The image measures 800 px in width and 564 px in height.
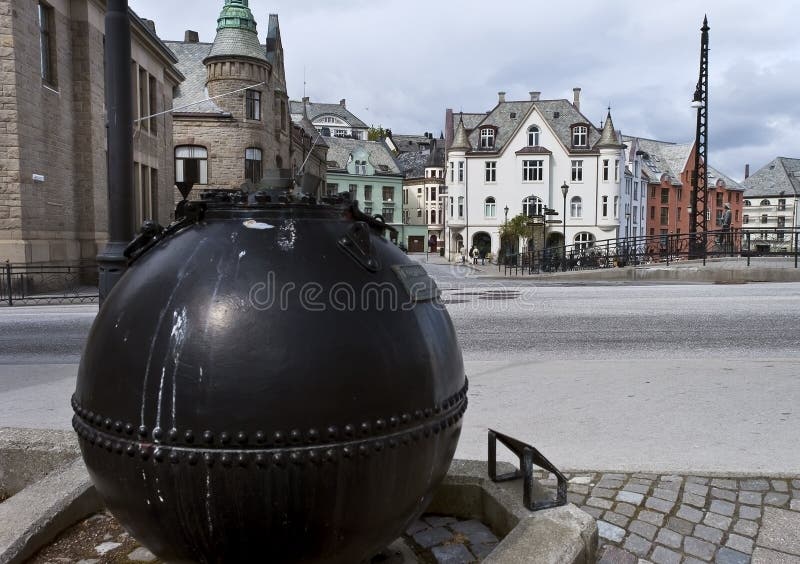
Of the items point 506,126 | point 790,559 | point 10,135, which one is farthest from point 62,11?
point 506,126

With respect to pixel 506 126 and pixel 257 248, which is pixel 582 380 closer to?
pixel 257 248

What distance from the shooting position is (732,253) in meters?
25.1

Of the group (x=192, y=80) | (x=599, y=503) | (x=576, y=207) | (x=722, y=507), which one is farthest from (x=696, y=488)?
(x=576, y=207)

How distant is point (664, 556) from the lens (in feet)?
11.3

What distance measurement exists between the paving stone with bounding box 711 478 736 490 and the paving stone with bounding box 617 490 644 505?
0.57 metres

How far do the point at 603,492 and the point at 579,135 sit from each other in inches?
2162

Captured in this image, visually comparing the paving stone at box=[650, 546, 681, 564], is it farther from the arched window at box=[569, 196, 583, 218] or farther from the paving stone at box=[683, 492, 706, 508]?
the arched window at box=[569, 196, 583, 218]

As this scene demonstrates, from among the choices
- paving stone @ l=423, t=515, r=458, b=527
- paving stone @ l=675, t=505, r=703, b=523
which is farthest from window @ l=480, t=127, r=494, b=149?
paving stone @ l=423, t=515, r=458, b=527

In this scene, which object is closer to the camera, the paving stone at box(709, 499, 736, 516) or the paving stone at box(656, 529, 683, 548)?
the paving stone at box(656, 529, 683, 548)

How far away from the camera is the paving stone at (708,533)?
11.8ft

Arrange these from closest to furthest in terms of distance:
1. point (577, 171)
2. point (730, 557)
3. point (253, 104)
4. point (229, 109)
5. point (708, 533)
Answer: point (730, 557) → point (708, 533) → point (229, 109) → point (253, 104) → point (577, 171)

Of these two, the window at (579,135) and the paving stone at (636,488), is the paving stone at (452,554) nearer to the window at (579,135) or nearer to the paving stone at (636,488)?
the paving stone at (636,488)

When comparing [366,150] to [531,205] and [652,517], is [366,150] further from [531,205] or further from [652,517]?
[652,517]

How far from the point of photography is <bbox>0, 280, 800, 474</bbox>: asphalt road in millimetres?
5008
